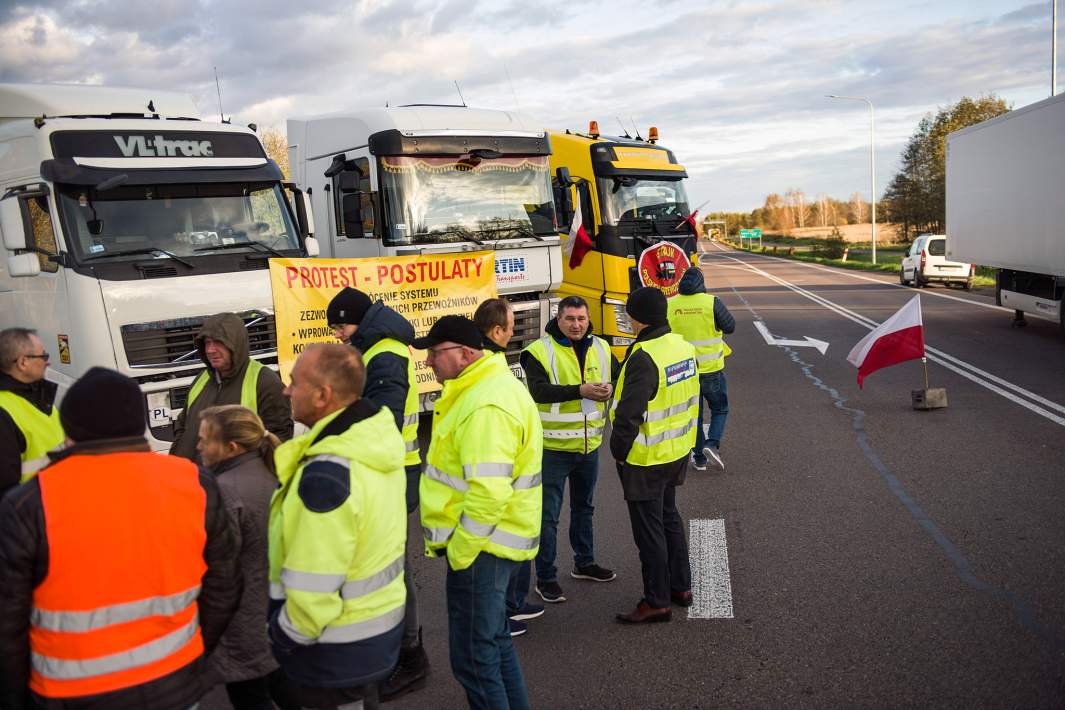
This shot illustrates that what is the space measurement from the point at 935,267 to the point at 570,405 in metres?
28.5

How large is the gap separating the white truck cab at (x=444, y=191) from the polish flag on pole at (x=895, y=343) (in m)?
3.69

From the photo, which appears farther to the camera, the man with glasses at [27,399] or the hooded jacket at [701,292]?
the hooded jacket at [701,292]

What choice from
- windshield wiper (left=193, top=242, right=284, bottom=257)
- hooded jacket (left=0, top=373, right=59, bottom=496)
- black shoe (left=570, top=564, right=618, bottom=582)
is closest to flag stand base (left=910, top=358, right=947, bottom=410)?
black shoe (left=570, top=564, right=618, bottom=582)

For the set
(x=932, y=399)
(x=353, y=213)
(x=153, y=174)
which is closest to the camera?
(x=153, y=174)

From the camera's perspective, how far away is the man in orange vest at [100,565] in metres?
2.63

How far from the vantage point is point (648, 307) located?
205 inches

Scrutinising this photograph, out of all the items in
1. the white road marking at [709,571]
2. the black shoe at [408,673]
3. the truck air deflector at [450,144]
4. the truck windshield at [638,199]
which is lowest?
the white road marking at [709,571]

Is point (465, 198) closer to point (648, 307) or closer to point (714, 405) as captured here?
point (714, 405)

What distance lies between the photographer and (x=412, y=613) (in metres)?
4.54

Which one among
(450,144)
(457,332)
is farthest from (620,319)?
(457,332)

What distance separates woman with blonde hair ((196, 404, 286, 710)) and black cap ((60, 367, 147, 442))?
0.76 m

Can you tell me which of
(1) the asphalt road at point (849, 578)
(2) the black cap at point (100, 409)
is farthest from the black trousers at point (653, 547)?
(2) the black cap at point (100, 409)

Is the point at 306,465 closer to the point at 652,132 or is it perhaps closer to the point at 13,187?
the point at 13,187

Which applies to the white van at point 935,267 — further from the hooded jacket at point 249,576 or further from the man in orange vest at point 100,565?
the man in orange vest at point 100,565
